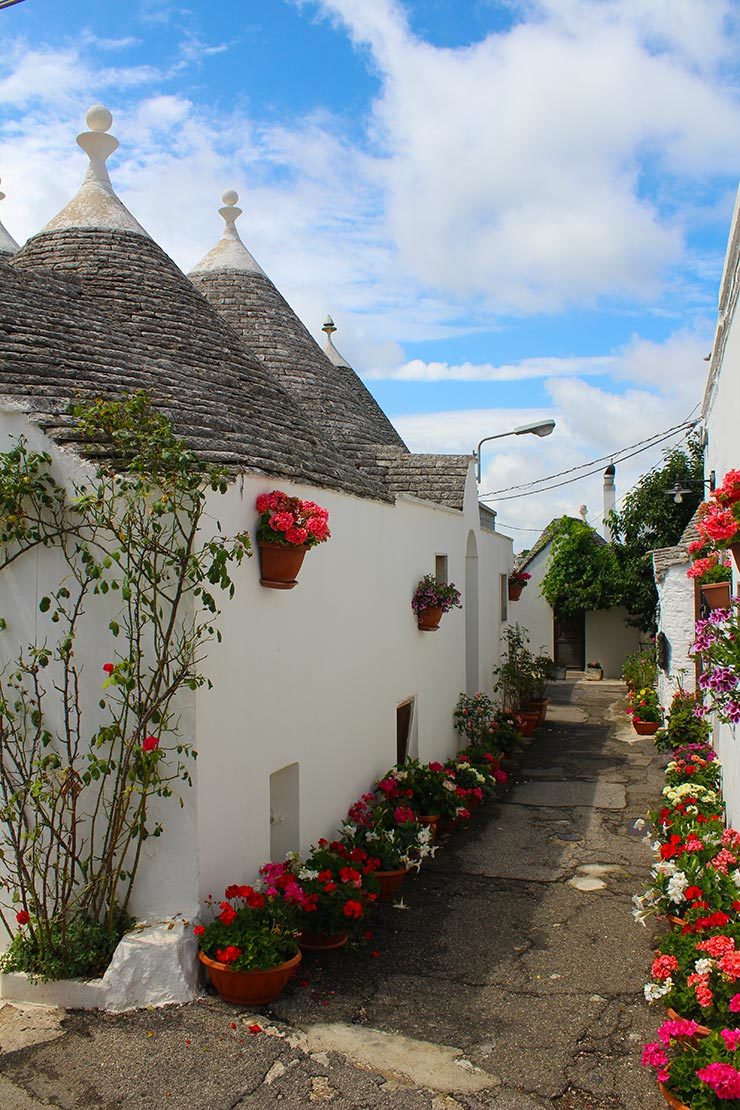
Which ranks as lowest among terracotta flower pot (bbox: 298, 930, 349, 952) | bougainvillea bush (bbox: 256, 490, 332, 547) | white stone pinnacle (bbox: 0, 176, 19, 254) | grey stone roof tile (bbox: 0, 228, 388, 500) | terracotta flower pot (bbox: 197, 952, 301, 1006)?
terracotta flower pot (bbox: 298, 930, 349, 952)

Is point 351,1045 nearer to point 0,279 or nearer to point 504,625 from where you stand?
point 0,279

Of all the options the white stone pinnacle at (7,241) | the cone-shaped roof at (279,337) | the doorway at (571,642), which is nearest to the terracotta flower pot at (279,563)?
the cone-shaped roof at (279,337)

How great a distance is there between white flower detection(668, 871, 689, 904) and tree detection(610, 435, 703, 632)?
13.5 metres

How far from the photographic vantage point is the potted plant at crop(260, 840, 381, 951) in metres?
5.59

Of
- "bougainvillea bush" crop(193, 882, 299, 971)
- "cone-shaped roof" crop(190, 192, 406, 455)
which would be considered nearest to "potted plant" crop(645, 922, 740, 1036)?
"bougainvillea bush" crop(193, 882, 299, 971)

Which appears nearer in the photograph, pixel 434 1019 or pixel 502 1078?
pixel 502 1078

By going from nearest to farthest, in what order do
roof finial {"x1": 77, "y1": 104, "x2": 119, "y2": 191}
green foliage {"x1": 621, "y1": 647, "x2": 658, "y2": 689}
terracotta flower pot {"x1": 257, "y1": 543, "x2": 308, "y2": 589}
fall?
terracotta flower pot {"x1": 257, "y1": 543, "x2": 308, "y2": 589}, roof finial {"x1": 77, "y1": 104, "x2": 119, "y2": 191}, green foliage {"x1": 621, "y1": 647, "x2": 658, "y2": 689}

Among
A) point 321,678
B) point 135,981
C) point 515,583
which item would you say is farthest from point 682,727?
point 135,981

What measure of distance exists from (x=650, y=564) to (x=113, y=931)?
698 inches

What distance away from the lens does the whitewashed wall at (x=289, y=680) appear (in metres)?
5.06

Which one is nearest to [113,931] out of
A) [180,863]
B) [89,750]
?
[180,863]

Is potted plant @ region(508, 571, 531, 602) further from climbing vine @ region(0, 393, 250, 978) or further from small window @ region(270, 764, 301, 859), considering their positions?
climbing vine @ region(0, 393, 250, 978)

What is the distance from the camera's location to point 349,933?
5.89 metres

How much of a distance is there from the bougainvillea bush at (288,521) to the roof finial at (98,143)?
5.65 m
